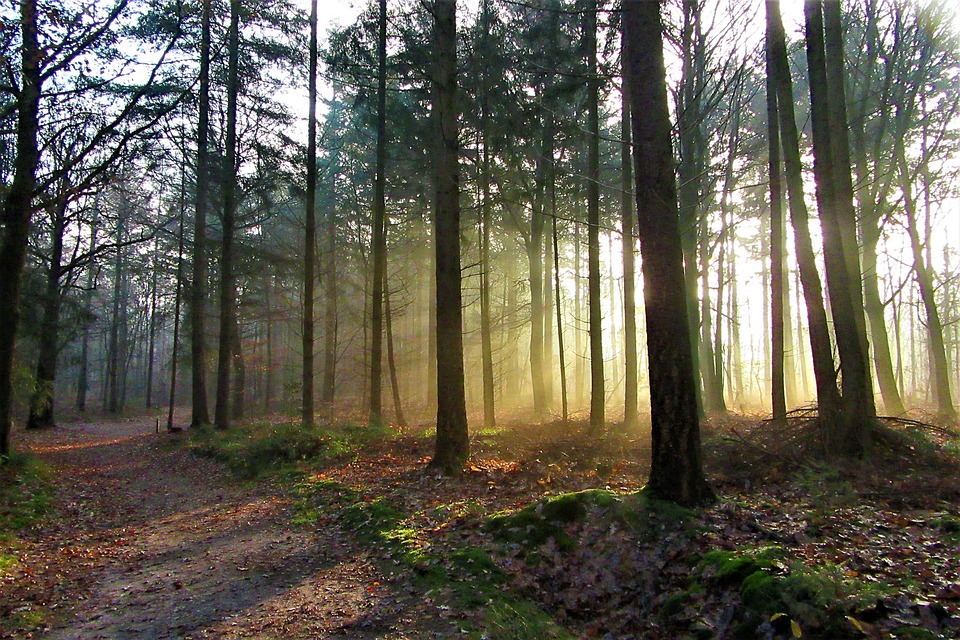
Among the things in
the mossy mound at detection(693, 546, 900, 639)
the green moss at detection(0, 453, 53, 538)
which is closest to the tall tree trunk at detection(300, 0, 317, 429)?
the green moss at detection(0, 453, 53, 538)

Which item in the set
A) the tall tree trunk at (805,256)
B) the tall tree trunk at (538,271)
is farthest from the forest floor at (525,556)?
the tall tree trunk at (538,271)

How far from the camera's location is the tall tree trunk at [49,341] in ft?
56.5

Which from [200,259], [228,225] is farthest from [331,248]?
Answer: [228,225]

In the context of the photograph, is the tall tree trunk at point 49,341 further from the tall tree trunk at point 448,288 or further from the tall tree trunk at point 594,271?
the tall tree trunk at point 594,271

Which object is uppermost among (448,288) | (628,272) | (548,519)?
(628,272)

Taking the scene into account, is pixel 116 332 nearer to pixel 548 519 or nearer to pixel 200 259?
pixel 200 259

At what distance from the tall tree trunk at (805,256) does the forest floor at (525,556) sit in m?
0.75

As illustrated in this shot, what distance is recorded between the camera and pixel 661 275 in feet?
19.6

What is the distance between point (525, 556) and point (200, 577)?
3.39 m

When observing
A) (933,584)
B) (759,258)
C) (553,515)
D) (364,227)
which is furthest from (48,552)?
(759,258)

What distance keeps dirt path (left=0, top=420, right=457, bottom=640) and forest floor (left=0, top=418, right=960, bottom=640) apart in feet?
0.09

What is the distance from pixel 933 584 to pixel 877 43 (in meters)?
15.9

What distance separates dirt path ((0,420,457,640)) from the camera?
461 centimetres

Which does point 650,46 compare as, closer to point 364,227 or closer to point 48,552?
point 48,552
